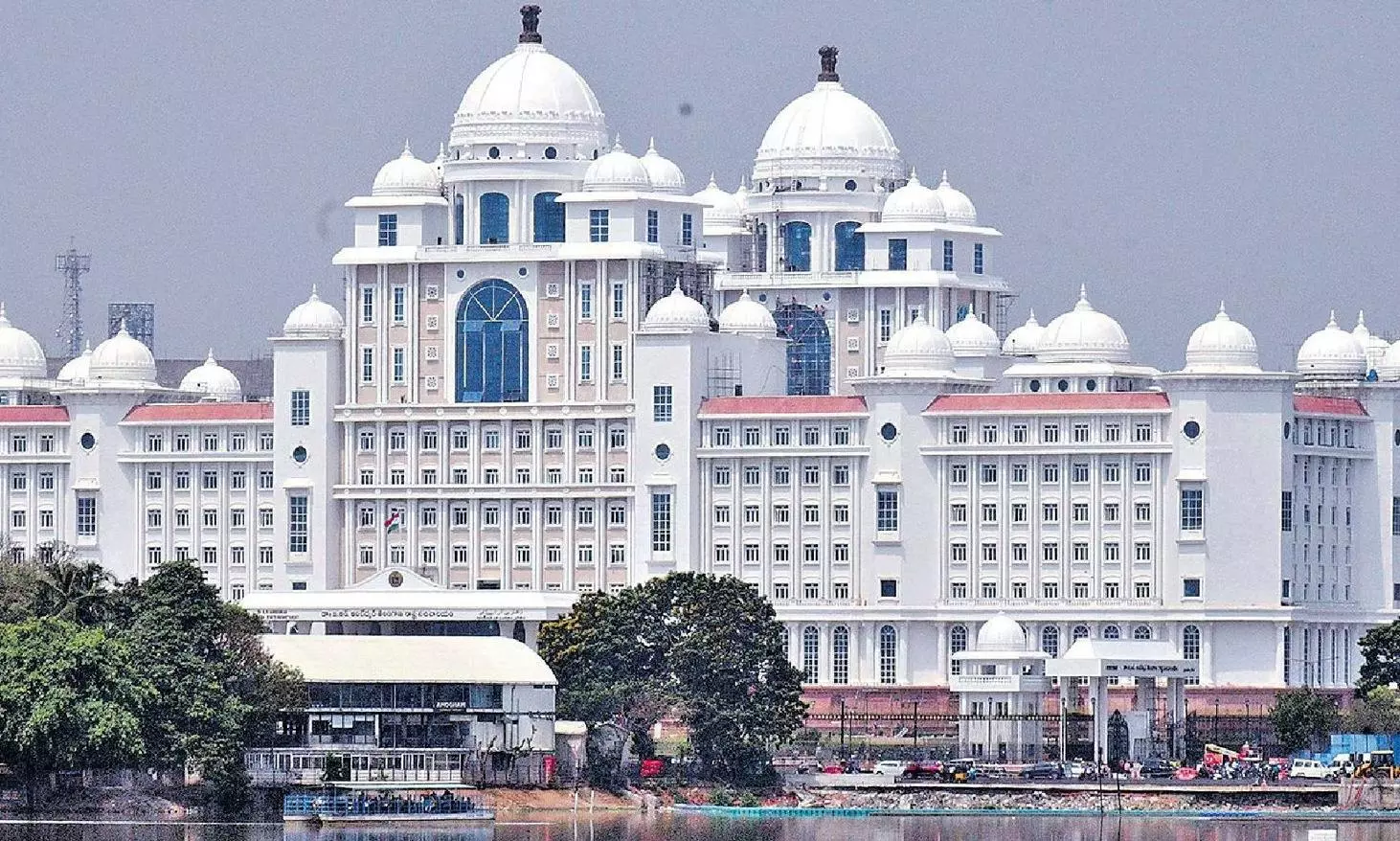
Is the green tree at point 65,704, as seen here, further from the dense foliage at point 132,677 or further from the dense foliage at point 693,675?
the dense foliage at point 693,675

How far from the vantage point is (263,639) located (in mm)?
195000

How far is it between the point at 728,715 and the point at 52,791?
1154 inches

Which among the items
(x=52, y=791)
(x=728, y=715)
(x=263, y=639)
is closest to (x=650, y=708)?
(x=728, y=715)

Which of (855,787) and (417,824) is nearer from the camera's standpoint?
(417,824)

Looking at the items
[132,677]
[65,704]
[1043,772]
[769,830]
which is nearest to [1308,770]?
[1043,772]

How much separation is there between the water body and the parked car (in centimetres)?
597

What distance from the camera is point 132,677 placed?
17738cm

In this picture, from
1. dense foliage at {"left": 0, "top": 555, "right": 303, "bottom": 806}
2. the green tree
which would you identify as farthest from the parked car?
the green tree

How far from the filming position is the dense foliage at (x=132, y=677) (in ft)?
570

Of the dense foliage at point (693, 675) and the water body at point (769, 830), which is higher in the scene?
the dense foliage at point (693, 675)

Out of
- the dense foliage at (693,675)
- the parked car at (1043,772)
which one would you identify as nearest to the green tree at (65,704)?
the dense foliage at (693,675)

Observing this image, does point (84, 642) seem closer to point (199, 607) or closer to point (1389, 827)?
point (199, 607)

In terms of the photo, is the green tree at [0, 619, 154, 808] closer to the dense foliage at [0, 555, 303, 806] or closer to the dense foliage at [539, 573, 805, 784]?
the dense foliage at [0, 555, 303, 806]

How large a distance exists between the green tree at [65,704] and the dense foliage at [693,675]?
23926 mm
